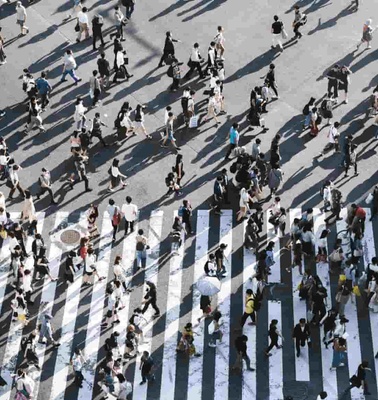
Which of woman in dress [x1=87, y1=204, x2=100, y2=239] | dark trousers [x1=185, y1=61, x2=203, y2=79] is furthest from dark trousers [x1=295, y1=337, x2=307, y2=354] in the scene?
dark trousers [x1=185, y1=61, x2=203, y2=79]

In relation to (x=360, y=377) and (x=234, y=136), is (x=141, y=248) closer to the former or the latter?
(x=234, y=136)

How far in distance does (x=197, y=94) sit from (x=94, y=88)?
170 inches

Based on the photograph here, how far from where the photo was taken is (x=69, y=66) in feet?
138

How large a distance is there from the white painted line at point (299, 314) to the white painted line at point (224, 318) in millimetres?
2136

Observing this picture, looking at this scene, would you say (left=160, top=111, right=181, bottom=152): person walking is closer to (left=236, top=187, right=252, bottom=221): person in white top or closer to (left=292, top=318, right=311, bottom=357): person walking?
(left=236, top=187, right=252, bottom=221): person in white top

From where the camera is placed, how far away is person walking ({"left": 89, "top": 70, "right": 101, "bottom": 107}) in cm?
4056

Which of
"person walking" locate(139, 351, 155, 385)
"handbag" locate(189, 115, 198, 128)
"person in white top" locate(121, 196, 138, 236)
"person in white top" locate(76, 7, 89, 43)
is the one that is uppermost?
"person in white top" locate(76, 7, 89, 43)

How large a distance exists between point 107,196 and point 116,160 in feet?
4.81

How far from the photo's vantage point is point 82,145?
38.2m

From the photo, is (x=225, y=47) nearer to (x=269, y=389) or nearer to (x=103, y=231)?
(x=103, y=231)

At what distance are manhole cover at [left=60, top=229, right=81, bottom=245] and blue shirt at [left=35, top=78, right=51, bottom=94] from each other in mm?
7418

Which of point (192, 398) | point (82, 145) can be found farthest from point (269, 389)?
point (82, 145)

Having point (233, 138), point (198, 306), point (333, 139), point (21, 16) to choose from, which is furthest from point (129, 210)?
point (21, 16)

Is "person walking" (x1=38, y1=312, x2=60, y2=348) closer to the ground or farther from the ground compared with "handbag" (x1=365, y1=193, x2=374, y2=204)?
closer to the ground
